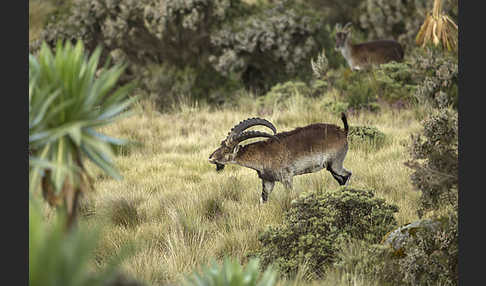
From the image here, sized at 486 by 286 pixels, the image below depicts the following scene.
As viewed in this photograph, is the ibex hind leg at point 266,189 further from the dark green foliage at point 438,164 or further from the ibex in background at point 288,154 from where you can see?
the dark green foliage at point 438,164

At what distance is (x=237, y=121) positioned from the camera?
5.50 meters

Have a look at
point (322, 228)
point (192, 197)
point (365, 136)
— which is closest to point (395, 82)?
point (365, 136)

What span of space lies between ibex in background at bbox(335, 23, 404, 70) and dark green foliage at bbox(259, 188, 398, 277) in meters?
5.21

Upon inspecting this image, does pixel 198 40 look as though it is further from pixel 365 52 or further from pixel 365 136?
pixel 365 136

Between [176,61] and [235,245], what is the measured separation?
5430mm

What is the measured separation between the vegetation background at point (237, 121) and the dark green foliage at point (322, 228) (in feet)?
0.15

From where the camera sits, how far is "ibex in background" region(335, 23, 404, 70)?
27.6ft

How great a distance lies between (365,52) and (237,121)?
3781 millimetres

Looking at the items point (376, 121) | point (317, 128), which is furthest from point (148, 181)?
point (376, 121)

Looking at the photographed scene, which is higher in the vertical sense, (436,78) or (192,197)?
(436,78)

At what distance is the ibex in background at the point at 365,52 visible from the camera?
842 cm

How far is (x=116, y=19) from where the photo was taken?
27.4 ft

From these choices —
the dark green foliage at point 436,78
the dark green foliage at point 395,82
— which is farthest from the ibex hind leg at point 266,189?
the dark green foliage at point 395,82

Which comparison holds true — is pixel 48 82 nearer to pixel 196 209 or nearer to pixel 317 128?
pixel 196 209
